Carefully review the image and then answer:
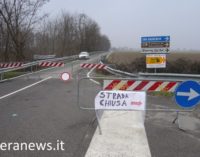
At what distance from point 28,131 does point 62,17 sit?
75.3 meters

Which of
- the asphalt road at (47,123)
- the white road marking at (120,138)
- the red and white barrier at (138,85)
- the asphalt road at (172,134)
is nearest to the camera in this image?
the white road marking at (120,138)

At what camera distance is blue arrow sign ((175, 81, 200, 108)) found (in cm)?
817

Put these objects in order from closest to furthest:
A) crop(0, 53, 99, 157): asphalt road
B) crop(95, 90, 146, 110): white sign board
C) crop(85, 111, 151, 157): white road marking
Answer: crop(85, 111, 151, 157): white road marking, crop(0, 53, 99, 157): asphalt road, crop(95, 90, 146, 110): white sign board

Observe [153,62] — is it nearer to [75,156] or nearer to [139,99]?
[139,99]

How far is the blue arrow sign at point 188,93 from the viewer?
817cm

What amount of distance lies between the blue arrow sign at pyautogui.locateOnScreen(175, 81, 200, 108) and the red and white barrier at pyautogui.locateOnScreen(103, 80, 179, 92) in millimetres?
499

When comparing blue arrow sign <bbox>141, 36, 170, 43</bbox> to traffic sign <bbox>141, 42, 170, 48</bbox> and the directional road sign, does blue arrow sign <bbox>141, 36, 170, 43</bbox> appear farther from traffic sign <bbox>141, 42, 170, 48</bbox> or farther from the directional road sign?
traffic sign <bbox>141, 42, 170, 48</bbox>

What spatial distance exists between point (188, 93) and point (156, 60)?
770 cm

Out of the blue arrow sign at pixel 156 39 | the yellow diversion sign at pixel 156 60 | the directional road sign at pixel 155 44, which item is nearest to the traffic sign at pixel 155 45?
the directional road sign at pixel 155 44

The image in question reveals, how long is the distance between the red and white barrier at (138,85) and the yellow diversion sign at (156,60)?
7.02 metres

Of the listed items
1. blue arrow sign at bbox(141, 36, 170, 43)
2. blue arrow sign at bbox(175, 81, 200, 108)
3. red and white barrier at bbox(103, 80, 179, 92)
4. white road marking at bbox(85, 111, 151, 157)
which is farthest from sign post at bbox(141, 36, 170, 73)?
blue arrow sign at bbox(175, 81, 200, 108)

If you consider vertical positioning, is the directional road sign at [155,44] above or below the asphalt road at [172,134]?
above

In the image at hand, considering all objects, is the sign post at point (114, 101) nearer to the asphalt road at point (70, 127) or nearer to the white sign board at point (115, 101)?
the white sign board at point (115, 101)

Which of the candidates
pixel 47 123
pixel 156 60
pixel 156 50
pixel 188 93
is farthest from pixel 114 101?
pixel 156 50
